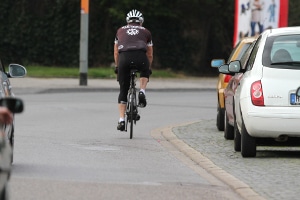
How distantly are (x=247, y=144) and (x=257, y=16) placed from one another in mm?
20651

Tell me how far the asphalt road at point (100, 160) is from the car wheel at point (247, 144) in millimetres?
638

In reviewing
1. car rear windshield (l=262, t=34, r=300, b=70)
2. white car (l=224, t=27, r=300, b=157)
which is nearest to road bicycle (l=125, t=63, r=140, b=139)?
white car (l=224, t=27, r=300, b=157)

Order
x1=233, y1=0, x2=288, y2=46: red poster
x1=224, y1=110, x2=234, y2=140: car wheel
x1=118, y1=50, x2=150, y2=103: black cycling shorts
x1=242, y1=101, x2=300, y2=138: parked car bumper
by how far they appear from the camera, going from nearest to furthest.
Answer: x1=242, y1=101, x2=300, y2=138: parked car bumper, x1=224, y1=110, x2=234, y2=140: car wheel, x1=118, y1=50, x2=150, y2=103: black cycling shorts, x1=233, y1=0, x2=288, y2=46: red poster

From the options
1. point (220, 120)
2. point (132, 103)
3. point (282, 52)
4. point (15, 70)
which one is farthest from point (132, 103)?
point (15, 70)

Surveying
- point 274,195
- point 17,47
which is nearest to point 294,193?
point 274,195

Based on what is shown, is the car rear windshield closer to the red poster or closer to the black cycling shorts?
the black cycling shorts

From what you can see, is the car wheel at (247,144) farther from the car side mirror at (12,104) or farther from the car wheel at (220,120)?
the car side mirror at (12,104)

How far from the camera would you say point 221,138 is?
17.2m

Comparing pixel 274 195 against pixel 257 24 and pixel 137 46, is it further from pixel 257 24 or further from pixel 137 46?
pixel 257 24

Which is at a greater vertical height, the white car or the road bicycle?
the white car

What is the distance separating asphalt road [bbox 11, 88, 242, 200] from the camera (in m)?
10.6

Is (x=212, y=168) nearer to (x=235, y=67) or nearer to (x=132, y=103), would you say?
(x=235, y=67)

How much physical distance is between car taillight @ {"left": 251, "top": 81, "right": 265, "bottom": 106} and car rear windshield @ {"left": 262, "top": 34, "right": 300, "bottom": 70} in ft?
1.18

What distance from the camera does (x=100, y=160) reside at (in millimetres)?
13508
